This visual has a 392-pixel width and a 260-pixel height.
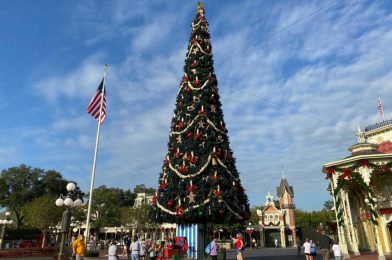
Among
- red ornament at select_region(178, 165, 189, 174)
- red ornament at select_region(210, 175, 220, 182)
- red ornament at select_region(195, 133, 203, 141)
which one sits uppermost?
red ornament at select_region(195, 133, 203, 141)

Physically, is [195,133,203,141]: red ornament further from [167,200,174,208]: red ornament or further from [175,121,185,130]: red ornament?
[167,200,174,208]: red ornament

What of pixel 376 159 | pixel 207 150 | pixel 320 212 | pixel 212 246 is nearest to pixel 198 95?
pixel 207 150

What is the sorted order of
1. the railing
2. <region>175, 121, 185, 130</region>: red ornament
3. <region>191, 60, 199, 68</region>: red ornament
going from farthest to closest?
the railing, <region>191, 60, 199, 68</region>: red ornament, <region>175, 121, 185, 130</region>: red ornament

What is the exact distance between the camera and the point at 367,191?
22094mm

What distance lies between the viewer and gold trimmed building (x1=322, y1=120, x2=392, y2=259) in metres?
23.2

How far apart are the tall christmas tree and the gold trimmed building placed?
11.1 m

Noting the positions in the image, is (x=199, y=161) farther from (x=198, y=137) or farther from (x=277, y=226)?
(x=277, y=226)

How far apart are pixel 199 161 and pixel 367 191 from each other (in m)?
13.5

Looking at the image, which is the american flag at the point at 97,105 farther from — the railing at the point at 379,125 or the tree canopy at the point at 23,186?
the tree canopy at the point at 23,186

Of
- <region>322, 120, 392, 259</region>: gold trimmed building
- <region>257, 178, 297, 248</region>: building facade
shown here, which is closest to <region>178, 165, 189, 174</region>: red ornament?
<region>322, 120, 392, 259</region>: gold trimmed building

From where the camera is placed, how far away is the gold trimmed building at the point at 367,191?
23250 millimetres

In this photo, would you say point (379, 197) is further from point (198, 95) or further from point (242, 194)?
→ point (198, 95)

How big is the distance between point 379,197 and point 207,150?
17988 mm

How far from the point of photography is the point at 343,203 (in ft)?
89.6
